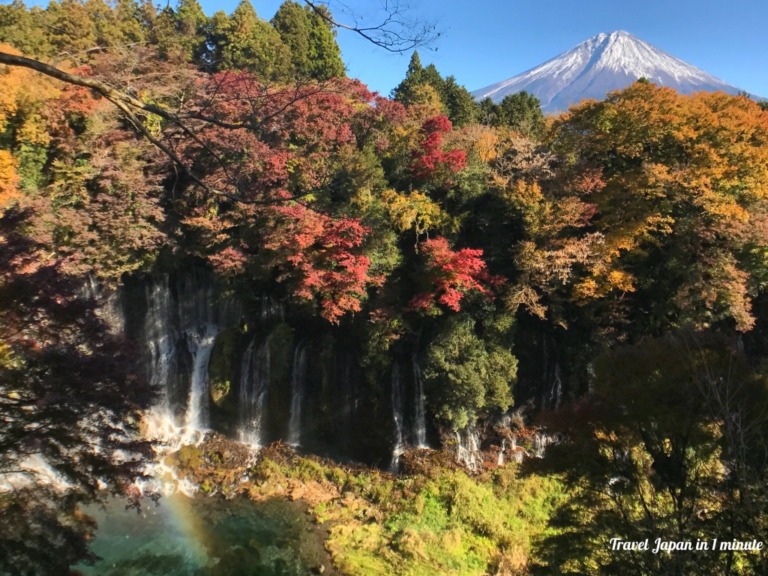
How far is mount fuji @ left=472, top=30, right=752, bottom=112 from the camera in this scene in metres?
63.3

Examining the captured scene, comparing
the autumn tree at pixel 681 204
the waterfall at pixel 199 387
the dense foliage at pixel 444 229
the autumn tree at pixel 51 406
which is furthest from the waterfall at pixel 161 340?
the autumn tree at pixel 681 204

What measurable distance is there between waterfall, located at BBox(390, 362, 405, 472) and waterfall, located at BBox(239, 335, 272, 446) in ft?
14.1

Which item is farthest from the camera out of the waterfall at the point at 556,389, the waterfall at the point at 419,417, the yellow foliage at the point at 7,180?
the waterfall at the point at 556,389

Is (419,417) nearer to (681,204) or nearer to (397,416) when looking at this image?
(397,416)

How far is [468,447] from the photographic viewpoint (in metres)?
14.4

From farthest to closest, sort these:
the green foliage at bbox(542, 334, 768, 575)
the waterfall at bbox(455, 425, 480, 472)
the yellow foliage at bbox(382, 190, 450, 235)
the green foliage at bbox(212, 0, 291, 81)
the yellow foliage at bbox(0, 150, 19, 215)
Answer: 1. the green foliage at bbox(212, 0, 291, 81)
2. the waterfall at bbox(455, 425, 480, 472)
3. the yellow foliage at bbox(382, 190, 450, 235)
4. the yellow foliage at bbox(0, 150, 19, 215)
5. the green foliage at bbox(542, 334, 768, 575)

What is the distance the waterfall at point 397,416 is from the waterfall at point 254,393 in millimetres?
4307

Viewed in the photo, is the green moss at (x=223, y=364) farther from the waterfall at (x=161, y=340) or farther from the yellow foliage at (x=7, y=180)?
the yellow foliage at (x=7, y=180)

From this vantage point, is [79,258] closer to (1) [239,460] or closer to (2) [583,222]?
(1) [239,460]

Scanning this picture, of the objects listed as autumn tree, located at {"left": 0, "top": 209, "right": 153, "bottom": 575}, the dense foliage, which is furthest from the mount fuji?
autumn tree, located at {"left": 0, "top": 209, "right": 153, "bottom": 575}

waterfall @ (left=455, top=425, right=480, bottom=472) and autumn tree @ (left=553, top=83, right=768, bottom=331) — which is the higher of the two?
autumn tree @ (left=553, top=83, right=768, bottom=331)

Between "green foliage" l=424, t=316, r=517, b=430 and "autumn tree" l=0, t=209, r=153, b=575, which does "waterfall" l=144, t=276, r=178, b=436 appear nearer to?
"autumn tree" l=0, t=209, r=153, b=575

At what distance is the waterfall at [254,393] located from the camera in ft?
48.9

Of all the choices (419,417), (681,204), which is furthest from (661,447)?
(681,204)
